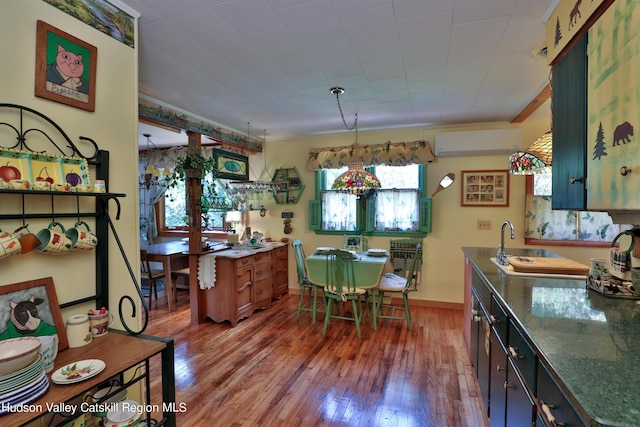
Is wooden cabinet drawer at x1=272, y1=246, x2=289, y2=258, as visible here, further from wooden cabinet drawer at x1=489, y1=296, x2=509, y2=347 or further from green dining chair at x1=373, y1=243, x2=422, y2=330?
wooden cabinet drawer at x1=489, y1=296, x2=509, y2=347

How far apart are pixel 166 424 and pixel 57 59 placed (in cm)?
156

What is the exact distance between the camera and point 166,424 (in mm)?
1308

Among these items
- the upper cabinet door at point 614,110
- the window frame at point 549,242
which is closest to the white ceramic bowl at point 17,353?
the upper cabinet door at point 614,110

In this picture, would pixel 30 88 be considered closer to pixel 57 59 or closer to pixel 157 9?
pixel 57 59

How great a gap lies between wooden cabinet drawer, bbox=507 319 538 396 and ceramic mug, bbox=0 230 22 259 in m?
1.82

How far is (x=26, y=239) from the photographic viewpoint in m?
1.17

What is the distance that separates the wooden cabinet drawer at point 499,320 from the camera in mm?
1503

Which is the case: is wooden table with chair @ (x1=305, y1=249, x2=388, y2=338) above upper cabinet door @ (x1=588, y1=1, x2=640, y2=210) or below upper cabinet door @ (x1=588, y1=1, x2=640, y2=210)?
below

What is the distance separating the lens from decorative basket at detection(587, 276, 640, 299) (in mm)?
1485

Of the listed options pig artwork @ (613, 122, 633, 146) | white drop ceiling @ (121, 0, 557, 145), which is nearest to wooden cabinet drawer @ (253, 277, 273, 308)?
white drop ceiling @ (121, 0, 557, 145)

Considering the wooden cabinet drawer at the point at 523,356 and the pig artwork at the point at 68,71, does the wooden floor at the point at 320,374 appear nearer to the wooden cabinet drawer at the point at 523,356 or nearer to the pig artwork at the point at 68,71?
the wooden cabinet drawer at the point at 523,356

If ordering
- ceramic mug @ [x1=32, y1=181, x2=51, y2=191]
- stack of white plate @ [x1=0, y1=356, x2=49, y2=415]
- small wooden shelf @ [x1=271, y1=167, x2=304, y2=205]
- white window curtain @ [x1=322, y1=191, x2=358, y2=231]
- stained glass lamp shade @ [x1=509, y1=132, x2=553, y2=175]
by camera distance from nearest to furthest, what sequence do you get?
stack of white plate @ [x1=0, y1=356, x2=49, y2=415] < ceramic mug @ [x1=32, y1=181, x2=51, y2=191] < stained glass lamp shade @ [x1=509, y1=132, x2=553, y2=175] < white window curtain @ [x1=322, y1=191, x2=358, y2=231] < small wooden shelf @ [x1=271, y1=167, x2=304, y2=205]

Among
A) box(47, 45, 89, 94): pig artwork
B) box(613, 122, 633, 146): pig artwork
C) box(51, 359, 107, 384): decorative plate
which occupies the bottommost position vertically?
box(51, 359, 107, 384): decorative plate

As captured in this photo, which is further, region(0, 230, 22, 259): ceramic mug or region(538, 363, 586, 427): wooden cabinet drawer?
region(0, 230, 22, 259): ceramic mug
